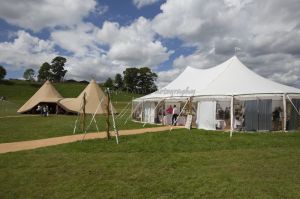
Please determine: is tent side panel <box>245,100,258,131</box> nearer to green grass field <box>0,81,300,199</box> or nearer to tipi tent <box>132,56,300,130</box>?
tipi tent <box>132,56,300,130</box>

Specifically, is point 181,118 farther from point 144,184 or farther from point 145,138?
point 144,184

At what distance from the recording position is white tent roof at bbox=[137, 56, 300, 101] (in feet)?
58.9

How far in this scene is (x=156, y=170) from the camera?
8.33m

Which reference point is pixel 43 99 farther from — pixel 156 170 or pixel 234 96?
pixel 156 170

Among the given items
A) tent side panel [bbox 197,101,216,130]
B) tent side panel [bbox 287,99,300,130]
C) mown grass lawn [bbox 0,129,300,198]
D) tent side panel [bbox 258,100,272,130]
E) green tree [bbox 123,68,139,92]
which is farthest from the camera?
green tree [bbox 123,68,139,92]

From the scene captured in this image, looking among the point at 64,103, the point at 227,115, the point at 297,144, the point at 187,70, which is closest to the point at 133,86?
the point at 64,103

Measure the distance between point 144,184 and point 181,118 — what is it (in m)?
14.5

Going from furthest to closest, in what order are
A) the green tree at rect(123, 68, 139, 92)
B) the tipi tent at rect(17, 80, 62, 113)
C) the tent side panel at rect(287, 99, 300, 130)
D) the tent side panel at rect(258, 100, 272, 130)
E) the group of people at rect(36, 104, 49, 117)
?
1. the green tree at rect(123, 68, 139, 92)
2. the tipi tent at rect(17, 80, 62, 113)
3. the group of people at rect(36, 104, 49, 117)
4. the tent side panel at rect(287, 99, 300, 130)
5. the tent side panel at rect(258, 100, 272, 130)

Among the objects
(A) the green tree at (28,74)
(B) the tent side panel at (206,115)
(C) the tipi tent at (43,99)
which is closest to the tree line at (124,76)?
(A) the green tree at (28,74)

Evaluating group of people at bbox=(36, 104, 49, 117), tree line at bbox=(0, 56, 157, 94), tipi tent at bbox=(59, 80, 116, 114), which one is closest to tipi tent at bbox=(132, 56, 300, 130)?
tipi tent at bbox=(59, 80, 116, 114)

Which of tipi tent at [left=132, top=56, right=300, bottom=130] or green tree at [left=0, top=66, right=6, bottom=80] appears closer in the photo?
tipi tent at [left=132, top=56, right=300, bottom=130]

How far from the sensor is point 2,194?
646cm

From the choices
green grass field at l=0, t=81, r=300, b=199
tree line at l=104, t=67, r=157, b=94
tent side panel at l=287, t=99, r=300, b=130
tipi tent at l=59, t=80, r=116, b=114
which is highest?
tree line at l=104, t=67, r=157, b=94

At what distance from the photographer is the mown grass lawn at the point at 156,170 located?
6539 mm
